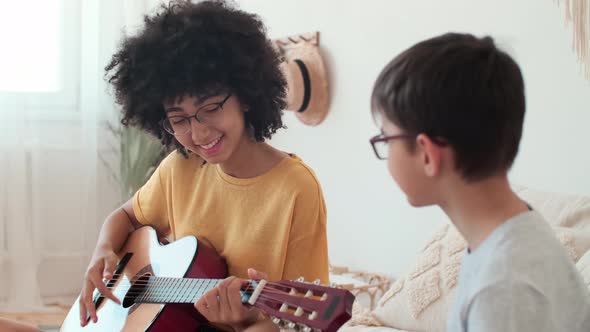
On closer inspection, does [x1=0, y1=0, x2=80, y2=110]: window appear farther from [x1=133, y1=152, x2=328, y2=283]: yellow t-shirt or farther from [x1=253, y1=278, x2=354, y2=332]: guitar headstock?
[x1=253, y1=278, x2=354, y2=332]: guitar headstock

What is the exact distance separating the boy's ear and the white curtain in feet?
9.79

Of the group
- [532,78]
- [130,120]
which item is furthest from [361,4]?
[130,120]

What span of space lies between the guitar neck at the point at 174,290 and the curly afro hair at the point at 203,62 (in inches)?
13.6

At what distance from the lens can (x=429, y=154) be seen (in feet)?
3.10

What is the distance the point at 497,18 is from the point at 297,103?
1.01 m

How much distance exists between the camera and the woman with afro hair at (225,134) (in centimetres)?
147

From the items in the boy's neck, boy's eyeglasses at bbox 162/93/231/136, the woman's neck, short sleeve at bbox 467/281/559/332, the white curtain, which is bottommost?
the white curtain

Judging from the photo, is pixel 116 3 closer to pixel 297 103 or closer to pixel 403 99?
pixel 297 103

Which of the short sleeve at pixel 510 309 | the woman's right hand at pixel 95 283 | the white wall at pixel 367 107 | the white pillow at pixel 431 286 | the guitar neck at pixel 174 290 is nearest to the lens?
the short sleeve at pixel 510 309

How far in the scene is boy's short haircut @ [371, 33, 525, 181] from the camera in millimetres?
925

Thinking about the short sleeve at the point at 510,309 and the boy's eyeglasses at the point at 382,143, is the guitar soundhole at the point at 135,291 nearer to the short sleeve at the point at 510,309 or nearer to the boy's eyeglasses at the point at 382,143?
the boy's eyeglasses at the point at 382,143

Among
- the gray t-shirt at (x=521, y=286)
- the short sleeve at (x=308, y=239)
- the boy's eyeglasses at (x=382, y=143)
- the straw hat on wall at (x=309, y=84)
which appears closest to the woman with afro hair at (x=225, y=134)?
the short sleeve at (x=308, y=239)

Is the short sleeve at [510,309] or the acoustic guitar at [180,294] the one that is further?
the acoustic guitar at [180,294]

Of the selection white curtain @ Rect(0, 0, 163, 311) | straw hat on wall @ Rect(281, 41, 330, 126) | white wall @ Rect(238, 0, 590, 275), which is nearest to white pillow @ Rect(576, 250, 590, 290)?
white wall @ Rect(238, 0, 590, 275)
